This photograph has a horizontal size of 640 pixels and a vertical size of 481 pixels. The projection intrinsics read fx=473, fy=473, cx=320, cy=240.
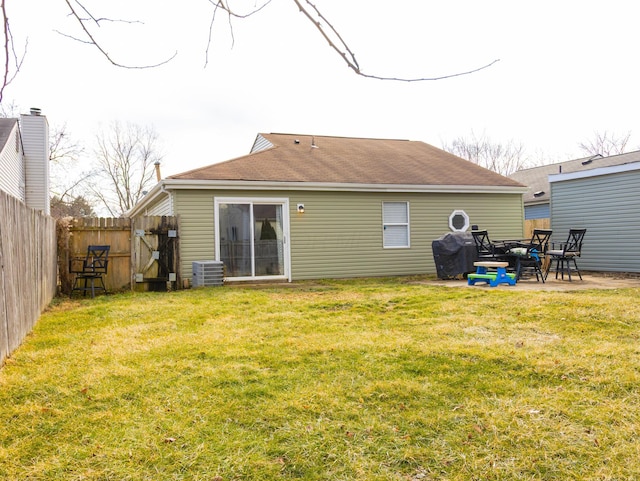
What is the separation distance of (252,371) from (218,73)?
91.4 inches

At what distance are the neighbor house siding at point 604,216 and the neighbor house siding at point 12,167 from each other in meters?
15.5

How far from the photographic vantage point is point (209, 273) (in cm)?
1016

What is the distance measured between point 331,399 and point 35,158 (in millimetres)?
18343

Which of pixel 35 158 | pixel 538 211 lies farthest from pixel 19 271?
pixel 538 211

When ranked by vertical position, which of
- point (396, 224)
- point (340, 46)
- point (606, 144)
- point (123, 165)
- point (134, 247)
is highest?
point (606, 144)

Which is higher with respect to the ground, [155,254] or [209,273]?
[155,254]

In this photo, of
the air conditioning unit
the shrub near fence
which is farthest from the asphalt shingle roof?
the shrub near fence

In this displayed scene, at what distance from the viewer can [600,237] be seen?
13.0 metres

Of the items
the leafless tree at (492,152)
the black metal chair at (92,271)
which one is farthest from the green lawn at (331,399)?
the leafless tree at (492,152)

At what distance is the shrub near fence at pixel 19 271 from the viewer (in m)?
4.09

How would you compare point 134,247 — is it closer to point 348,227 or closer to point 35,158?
point 348,227

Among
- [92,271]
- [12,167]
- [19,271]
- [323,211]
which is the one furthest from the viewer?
[12,167]

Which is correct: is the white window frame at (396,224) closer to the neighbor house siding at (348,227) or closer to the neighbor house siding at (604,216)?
the neighbor house siding at (348,227)

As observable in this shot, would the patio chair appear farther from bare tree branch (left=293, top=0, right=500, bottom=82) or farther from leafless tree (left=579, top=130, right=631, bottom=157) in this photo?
leafless tree (left=579, top=130, right=631, bottom=157)
